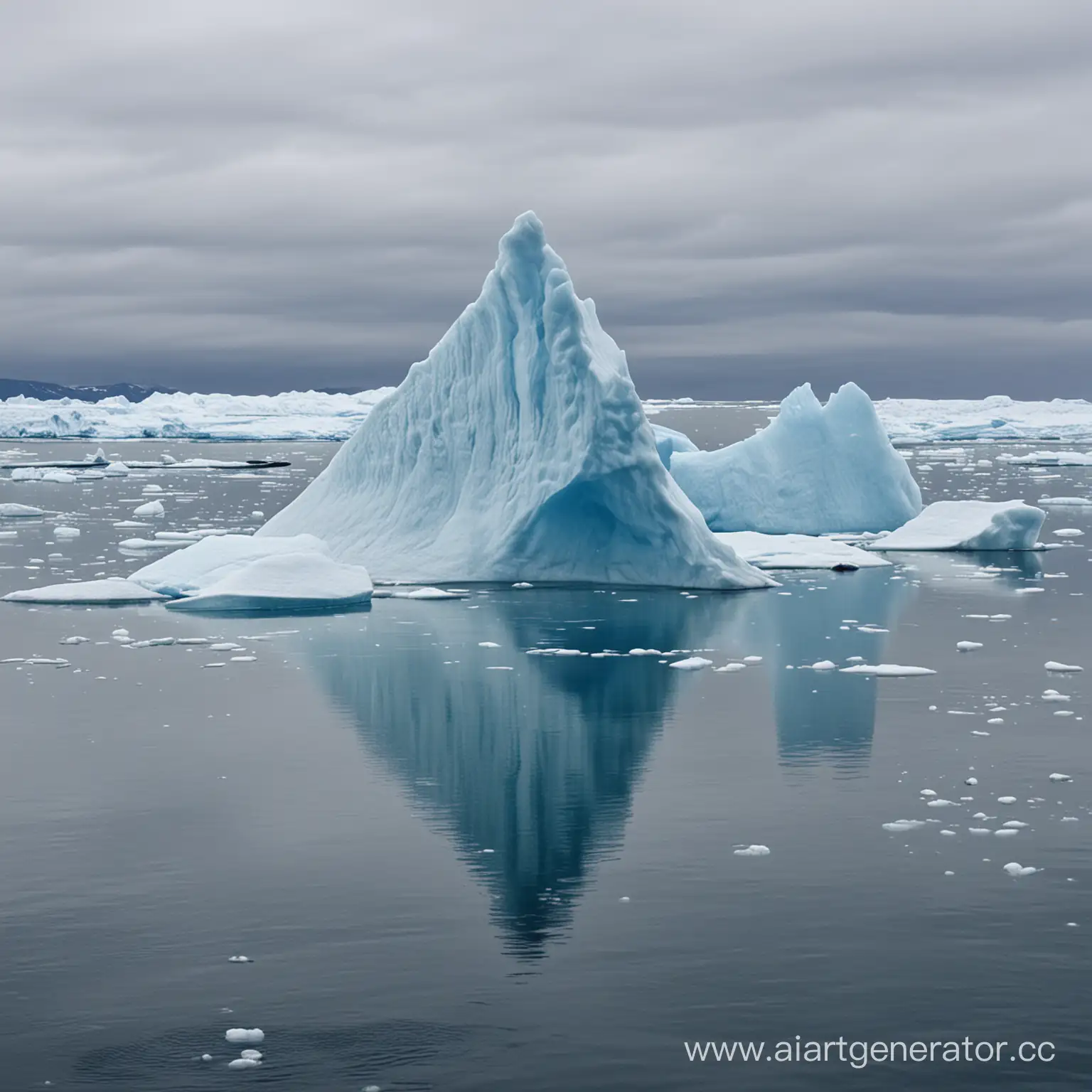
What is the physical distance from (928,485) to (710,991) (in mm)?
38192

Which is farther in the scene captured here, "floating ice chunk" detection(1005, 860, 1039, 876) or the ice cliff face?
the ice cliff face

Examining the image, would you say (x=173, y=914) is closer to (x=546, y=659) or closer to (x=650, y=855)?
(x=650, y=855)

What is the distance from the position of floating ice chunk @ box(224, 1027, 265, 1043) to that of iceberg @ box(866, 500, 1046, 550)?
1966 cm

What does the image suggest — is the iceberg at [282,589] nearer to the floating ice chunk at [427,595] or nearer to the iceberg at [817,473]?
the floating ice chunk at [427,595]

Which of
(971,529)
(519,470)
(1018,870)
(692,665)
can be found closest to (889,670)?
(692,665)

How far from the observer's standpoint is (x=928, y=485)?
138 ft

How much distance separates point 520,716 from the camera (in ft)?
34.8

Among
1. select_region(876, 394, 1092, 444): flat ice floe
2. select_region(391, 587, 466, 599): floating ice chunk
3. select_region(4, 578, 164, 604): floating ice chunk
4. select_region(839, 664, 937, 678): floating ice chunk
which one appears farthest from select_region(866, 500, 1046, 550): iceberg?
select_region(876, 394, 1092, 444): flat ice floe

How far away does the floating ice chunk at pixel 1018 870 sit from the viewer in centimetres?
674

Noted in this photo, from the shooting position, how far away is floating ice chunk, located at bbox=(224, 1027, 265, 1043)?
5016 millimetres

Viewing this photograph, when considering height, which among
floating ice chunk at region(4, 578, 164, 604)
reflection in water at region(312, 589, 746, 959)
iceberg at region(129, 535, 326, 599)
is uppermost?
iceberg at region(129, 535, 326, 599)

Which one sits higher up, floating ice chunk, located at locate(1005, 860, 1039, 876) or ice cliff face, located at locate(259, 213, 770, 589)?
ice cliff face, located at locate(259, 213, 770, 589)

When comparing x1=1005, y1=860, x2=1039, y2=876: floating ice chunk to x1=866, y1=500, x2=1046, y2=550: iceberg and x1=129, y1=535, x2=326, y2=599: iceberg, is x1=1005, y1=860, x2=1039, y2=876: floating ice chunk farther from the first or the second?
x1=866, y1=500, x2=1046, y2=550: iceberg

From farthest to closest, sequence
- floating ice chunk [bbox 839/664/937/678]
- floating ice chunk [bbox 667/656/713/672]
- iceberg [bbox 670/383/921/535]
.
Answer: iceberg [bbox 670/383/921/535] → floating ice chunk [bbox 667/656/713/672] → floating ice chunk [bbox 839/664/937/678]
